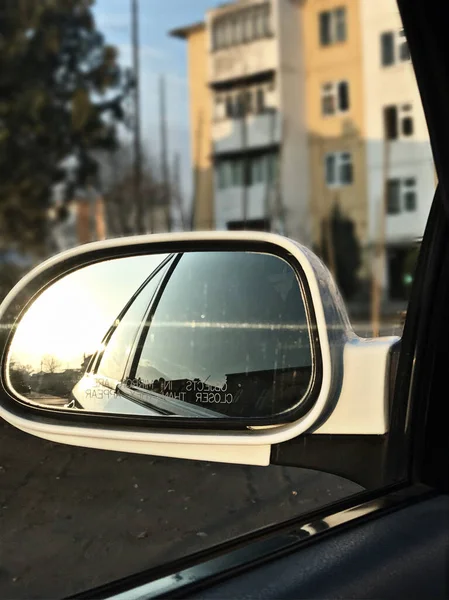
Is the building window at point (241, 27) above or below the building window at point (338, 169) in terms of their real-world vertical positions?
above

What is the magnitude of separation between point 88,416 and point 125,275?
327mm

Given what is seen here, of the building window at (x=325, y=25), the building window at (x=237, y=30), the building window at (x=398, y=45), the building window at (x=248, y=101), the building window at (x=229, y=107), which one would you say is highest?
the building window at (x=325, y=25)

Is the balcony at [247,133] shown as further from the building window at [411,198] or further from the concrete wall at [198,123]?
the building window at [411,198]

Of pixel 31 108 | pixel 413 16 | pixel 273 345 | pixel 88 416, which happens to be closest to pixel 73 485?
pixel 88 416

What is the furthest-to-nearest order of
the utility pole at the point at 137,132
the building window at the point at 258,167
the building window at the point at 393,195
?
the building window at the point at 393,195 → the building window at the point at 258,167 → the utility pole at the point at 137,132

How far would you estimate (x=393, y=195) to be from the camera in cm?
1767

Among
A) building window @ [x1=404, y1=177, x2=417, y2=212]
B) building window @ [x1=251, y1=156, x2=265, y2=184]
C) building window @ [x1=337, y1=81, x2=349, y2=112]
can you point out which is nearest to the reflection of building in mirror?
building window @ [x1=404, y1=177, x2=417, y2=212]

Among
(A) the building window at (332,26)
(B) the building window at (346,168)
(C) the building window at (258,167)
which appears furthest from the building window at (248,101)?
(B) the building window at (346,168)

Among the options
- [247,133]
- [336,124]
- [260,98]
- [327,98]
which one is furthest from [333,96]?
[247,133]

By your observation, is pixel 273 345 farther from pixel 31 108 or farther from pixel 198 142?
pixel 198 142

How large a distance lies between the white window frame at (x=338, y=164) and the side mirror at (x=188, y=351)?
18.1 m

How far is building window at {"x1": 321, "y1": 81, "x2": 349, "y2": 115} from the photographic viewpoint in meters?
17.7

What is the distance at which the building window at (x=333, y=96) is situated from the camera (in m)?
17.7

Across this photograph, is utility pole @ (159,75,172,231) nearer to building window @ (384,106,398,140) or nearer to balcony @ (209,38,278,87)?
balcony @ (209,38,278,87)
